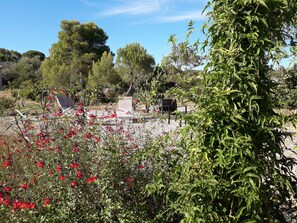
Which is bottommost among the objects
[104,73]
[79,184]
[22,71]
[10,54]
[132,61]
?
[79,184]

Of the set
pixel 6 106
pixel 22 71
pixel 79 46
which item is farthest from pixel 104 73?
pixel 6 106

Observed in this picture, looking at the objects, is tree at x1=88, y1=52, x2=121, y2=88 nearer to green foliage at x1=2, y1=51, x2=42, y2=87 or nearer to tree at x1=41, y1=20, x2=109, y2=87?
tree at x1=41, y1=20, x2=109, y2=87

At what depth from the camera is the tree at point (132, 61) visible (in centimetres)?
2864

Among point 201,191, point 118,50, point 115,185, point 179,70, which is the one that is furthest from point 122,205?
point 118,50

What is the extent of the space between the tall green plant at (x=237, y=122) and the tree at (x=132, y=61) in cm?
2639

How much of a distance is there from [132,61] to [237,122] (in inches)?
1082

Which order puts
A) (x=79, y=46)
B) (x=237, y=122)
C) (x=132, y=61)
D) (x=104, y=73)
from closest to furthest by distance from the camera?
(x=237, y=122) → (x=104, y=73) → (x=132, y=61) → (x=79, y=46)

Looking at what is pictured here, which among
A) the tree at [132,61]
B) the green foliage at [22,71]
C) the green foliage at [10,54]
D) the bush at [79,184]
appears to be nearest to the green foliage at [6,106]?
the bush at [79,184]

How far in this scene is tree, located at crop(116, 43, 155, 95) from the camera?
94.0 ft

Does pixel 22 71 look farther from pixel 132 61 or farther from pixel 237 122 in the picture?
pixel 237 122

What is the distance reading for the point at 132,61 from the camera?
28.9m

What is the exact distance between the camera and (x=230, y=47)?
1870 mm

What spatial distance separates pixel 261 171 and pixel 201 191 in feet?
1.06

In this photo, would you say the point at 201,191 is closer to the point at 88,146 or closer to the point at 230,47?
the point at 230,47
